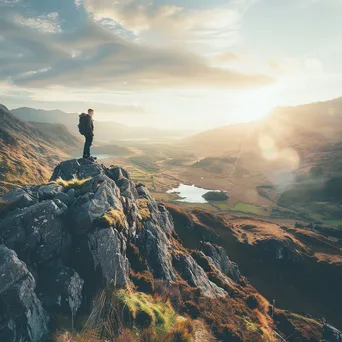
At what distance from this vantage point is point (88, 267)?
19344 millimetres

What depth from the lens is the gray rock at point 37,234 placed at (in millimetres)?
17891

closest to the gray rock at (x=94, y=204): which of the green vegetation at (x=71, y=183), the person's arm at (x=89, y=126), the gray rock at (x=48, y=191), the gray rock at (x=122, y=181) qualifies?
the green vegetation at (x=71, y=183)

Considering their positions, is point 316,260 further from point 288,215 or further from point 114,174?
point 288,215

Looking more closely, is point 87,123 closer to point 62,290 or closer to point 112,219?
point 112,219

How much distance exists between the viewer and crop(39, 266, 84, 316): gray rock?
16.2 meters

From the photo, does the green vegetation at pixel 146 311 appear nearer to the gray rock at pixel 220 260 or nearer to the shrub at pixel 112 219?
the shrub at pixel 112 219

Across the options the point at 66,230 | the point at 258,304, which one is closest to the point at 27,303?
the point at 66,230

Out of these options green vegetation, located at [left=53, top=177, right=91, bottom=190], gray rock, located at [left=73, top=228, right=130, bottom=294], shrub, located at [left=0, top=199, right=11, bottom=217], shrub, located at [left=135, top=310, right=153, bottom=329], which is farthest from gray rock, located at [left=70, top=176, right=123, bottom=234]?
shrub, located at [left=135, top=310, right=153, bottom=329]

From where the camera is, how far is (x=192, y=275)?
32.2 m

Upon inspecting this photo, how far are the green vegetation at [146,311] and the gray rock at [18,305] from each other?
14.6 ft

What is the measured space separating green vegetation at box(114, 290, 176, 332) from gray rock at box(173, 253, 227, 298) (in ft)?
38.9

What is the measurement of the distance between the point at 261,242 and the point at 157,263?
65533 millimetres

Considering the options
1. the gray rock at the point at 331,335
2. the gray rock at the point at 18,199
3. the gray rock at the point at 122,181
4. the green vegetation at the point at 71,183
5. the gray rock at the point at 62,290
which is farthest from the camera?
the gray rock at the point at 331,335

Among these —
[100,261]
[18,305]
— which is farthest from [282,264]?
[18,305]
